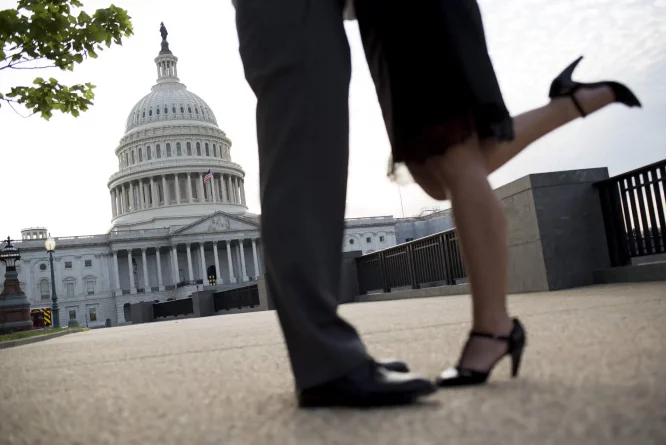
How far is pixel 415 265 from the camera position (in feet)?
36.5

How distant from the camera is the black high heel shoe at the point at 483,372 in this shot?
4.75ft

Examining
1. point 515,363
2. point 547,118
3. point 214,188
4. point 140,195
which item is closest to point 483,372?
point 515,363

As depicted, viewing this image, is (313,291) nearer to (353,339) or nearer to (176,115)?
(353,339)

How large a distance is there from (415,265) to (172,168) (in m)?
66.5

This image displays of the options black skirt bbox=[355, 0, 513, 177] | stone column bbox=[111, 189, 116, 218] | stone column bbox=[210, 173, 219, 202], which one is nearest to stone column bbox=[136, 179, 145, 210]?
stone column bbox=[111, 189, 116, 218]

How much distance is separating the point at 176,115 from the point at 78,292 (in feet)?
79.5

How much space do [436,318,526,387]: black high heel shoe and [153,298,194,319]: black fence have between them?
86.2 feet

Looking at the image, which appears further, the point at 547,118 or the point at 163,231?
the point at 163,231

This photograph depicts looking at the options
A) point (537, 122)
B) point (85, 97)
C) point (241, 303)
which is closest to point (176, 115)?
point (241, 303)

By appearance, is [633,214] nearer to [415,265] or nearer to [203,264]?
[415,265]

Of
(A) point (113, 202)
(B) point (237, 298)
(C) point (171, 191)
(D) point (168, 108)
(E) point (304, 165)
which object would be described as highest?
(D) point (168, 108)

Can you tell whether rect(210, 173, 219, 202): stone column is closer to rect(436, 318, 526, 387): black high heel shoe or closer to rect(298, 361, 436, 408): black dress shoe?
rect(436, 318, 526, 387): black high heel shoe

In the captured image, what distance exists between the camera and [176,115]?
78.8 metres

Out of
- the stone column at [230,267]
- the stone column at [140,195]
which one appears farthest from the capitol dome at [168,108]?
the stone column at [230,267]
